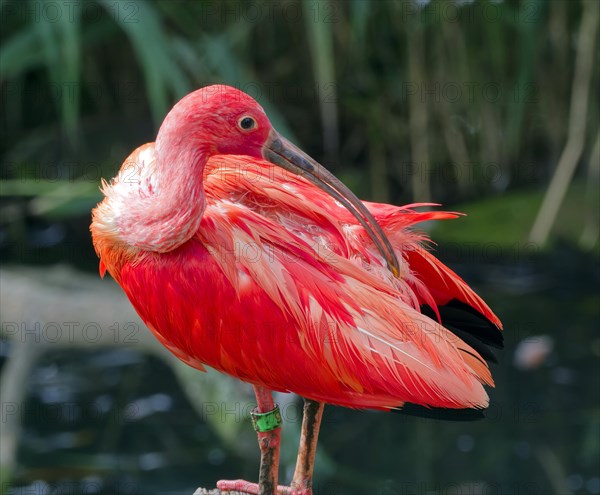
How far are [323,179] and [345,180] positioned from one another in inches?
121

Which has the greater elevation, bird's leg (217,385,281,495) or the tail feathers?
the tail feathers

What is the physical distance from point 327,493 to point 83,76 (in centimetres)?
242

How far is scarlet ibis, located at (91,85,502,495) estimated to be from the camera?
6.27ft

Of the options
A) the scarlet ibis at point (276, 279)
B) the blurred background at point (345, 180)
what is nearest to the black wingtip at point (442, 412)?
the scarlet ibis at point (276, 279)

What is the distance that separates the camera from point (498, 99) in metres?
4.98

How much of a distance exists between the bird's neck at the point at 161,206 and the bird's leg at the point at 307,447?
23.7 inches

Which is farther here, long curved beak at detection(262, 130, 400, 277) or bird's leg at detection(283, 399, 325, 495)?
bird's leg at detection(283, 399, 325, 495)

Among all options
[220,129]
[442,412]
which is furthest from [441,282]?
[220,129]

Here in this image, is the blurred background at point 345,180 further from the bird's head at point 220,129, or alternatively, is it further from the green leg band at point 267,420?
the bird's head at point 220,129

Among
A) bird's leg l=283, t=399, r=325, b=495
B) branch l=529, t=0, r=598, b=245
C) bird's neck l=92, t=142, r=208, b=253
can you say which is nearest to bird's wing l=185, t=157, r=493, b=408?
bird's neck l=92, t=142, r=208, b=253

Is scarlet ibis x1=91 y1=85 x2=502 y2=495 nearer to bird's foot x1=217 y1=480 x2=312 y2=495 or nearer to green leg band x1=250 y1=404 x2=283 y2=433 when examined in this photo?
green leg band x1=250 y1=404 x2=283 y2=433

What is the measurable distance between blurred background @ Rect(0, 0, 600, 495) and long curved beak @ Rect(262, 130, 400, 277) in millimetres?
1734

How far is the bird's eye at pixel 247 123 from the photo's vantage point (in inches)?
73.7

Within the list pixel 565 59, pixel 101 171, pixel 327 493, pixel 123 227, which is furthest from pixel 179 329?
pixel 565 59
